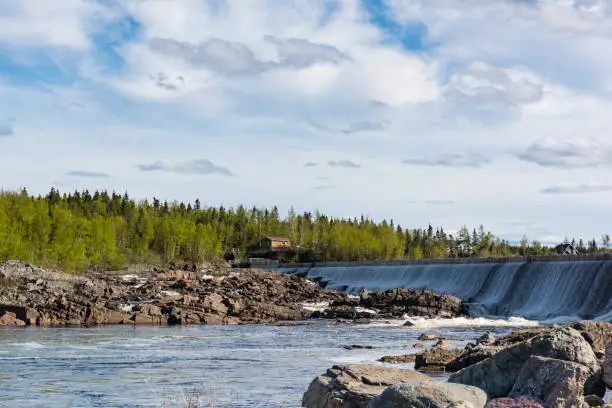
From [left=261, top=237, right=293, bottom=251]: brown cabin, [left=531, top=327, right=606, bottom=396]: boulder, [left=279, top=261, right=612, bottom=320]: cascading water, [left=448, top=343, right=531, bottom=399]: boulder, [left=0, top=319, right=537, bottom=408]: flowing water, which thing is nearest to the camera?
[left=531, top=327, right=606, bottom=396]: boulder

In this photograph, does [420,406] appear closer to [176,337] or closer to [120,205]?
[176,337]

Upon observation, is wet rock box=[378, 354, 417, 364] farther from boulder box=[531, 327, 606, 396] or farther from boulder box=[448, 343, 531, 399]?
boulder box=[531, 327, 606, 396]

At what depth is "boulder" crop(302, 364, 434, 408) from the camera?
39.4 feet

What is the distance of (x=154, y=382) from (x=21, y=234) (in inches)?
3007

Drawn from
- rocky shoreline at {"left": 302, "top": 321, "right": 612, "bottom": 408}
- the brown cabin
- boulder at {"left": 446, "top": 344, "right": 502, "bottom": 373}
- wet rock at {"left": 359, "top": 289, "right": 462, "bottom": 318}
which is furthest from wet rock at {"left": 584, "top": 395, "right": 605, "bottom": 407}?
the brown cabin

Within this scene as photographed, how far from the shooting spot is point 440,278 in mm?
70938

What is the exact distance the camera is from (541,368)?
11711 mm

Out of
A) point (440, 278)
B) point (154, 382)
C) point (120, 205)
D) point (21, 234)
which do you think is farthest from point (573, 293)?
point (120, 205)

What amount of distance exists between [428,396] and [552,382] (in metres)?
2.60

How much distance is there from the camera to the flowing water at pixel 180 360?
18109 mm

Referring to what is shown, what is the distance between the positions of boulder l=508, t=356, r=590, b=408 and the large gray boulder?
4.90 ft

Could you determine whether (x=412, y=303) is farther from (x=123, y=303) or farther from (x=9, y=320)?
(x=9, y=320)

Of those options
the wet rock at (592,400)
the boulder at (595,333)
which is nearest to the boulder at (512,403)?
the wet rock at (592,400)

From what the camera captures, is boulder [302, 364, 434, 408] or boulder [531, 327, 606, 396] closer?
boulder [302, 364, 434, 408]
